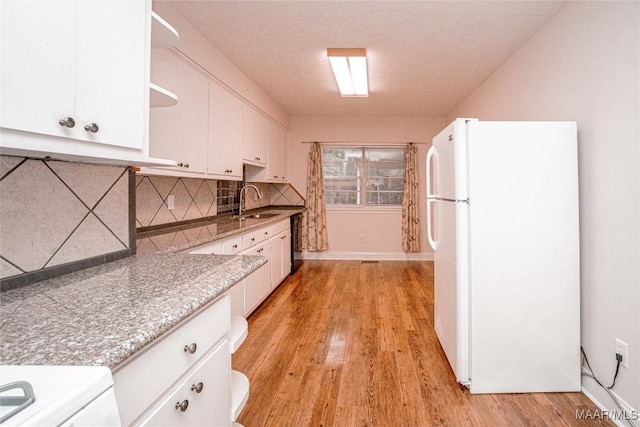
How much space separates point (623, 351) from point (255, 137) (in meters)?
3.76

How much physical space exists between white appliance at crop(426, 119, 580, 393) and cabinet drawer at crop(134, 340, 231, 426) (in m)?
1.49

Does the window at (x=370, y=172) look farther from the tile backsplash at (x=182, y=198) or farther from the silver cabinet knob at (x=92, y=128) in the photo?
the silver cabinet knob at (x=92, y=128)

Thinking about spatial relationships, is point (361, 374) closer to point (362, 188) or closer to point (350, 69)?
point (350, 69)

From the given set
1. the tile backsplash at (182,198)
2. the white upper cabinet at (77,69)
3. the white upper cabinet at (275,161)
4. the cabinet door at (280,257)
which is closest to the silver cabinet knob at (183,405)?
the white upper cabinet at (77,69)

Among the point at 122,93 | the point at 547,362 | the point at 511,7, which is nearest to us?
the point at 122,93

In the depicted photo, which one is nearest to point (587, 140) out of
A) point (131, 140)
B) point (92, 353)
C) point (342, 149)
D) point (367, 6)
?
point (367, 6)

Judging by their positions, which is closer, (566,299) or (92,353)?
(92,353)

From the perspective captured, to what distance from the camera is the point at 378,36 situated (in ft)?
9.64

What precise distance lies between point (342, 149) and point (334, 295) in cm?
304

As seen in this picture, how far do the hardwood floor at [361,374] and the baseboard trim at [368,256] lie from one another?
221cm

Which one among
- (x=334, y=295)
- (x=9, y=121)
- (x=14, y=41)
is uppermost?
(x=14, y=41)

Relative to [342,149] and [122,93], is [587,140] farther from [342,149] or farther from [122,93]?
[342,149]

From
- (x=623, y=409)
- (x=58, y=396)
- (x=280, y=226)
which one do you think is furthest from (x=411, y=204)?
(x=58, y=396)

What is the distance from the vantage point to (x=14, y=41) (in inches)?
33.0
